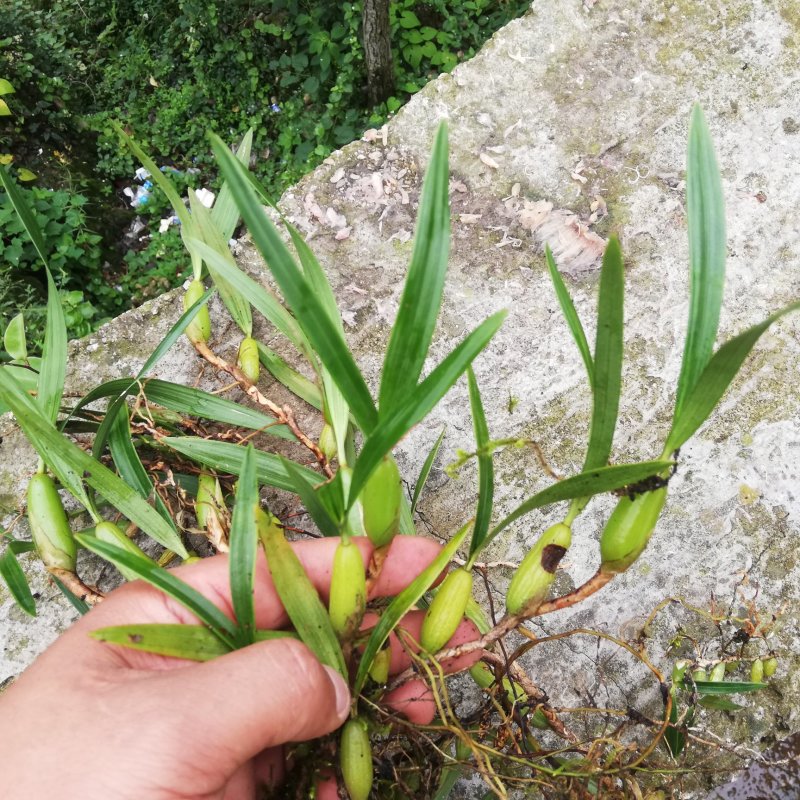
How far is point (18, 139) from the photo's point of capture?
2.25 m

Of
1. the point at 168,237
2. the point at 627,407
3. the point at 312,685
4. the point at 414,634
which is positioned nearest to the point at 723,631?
the point at 627,407

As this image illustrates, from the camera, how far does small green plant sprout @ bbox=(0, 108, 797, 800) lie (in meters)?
0.67

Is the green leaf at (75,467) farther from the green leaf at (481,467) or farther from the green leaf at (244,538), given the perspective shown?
the green leaf at (481,467)

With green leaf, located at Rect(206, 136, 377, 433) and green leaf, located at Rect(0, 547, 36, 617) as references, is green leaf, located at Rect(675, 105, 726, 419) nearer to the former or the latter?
green leaf, located at Rect(206, 136, 377, 433)

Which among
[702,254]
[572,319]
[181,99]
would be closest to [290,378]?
[572,319]

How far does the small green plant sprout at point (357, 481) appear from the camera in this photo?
26.4 inches

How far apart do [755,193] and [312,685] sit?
4.58 ft

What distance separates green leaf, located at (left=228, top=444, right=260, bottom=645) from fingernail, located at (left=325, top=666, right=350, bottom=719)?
142 mm

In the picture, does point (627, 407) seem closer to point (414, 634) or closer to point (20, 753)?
point (414, 634)

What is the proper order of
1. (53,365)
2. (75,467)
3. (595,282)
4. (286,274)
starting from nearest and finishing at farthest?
1. (286,274)
2. (75,467)
3. (53,365)
4. (595,282)

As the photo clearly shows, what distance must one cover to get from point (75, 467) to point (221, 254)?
1.63 feet

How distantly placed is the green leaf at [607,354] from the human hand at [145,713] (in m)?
0.43

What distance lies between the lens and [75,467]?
1.00 m

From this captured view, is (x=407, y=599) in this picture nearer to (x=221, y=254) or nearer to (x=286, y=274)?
(x=286, y=274)
